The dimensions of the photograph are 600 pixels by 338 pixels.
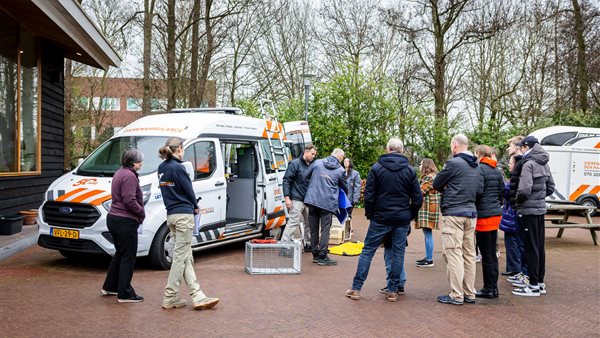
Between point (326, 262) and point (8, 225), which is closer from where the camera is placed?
point (326, 262)

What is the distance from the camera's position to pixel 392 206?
6.35 meters

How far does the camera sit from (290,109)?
22531 millimetres

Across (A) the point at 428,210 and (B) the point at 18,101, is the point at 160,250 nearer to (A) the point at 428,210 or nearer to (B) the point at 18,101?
(A) the point at 428,210

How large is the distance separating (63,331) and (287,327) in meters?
2.15

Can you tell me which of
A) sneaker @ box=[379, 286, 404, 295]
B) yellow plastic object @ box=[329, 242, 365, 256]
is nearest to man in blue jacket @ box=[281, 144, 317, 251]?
yellow plastic object @ box=[329, 242, 365, 256]

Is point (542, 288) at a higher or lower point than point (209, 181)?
lower

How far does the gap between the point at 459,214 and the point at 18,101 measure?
974cm

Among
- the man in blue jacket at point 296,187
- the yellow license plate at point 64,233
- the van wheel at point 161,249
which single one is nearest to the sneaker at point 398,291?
the man in blue jacket at point 296,187

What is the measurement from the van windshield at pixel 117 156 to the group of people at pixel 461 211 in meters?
3.59

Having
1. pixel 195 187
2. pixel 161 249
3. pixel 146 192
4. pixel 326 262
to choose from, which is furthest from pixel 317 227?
pixel 146 192

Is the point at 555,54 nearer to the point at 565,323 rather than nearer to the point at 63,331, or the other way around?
the point at 565,323

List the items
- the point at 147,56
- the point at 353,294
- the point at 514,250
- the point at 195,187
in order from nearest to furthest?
1. the point at 353,294
2. the point at 514,250
3. the point at 195,187
4. the point at 147,56

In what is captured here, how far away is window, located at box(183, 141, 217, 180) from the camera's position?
8.59 meters

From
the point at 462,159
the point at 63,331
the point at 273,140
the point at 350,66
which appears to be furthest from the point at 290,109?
the point at 63,331
